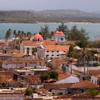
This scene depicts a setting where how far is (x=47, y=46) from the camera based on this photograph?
122 feet

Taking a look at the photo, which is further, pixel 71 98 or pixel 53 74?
pixel 53 74

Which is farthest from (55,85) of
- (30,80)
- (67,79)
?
(30,80)

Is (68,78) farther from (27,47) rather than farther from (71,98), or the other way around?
(27,47)

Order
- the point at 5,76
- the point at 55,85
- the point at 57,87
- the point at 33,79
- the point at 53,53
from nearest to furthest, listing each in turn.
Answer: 1. the point at 57,87
2. the point at 55,85
3. the point at 33,79
4. the point at 5,76
5. the point at 53,53

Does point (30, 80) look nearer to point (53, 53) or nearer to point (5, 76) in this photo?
point (5, 76)

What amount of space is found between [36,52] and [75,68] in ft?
43.6

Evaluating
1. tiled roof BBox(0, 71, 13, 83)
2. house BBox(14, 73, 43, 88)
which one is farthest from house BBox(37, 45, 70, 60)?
house BBox(14, 73, 43, 88)

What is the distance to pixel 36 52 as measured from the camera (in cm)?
3784

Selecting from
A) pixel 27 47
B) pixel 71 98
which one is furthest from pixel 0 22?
pixel 71 98

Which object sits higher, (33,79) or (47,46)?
(33,79)

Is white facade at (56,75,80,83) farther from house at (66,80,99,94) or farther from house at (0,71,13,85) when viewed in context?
house at (0,71,13,85)

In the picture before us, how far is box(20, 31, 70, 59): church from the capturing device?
36219mm

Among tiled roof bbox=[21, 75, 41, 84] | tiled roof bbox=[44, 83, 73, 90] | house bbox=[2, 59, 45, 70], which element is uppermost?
tiled roof bbox=[44, 83, 73, 90]

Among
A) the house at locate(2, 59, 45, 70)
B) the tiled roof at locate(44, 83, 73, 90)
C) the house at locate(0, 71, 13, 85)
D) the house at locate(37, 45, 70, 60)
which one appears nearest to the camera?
the tiled roof at locate(44, 83, 73, 90)
